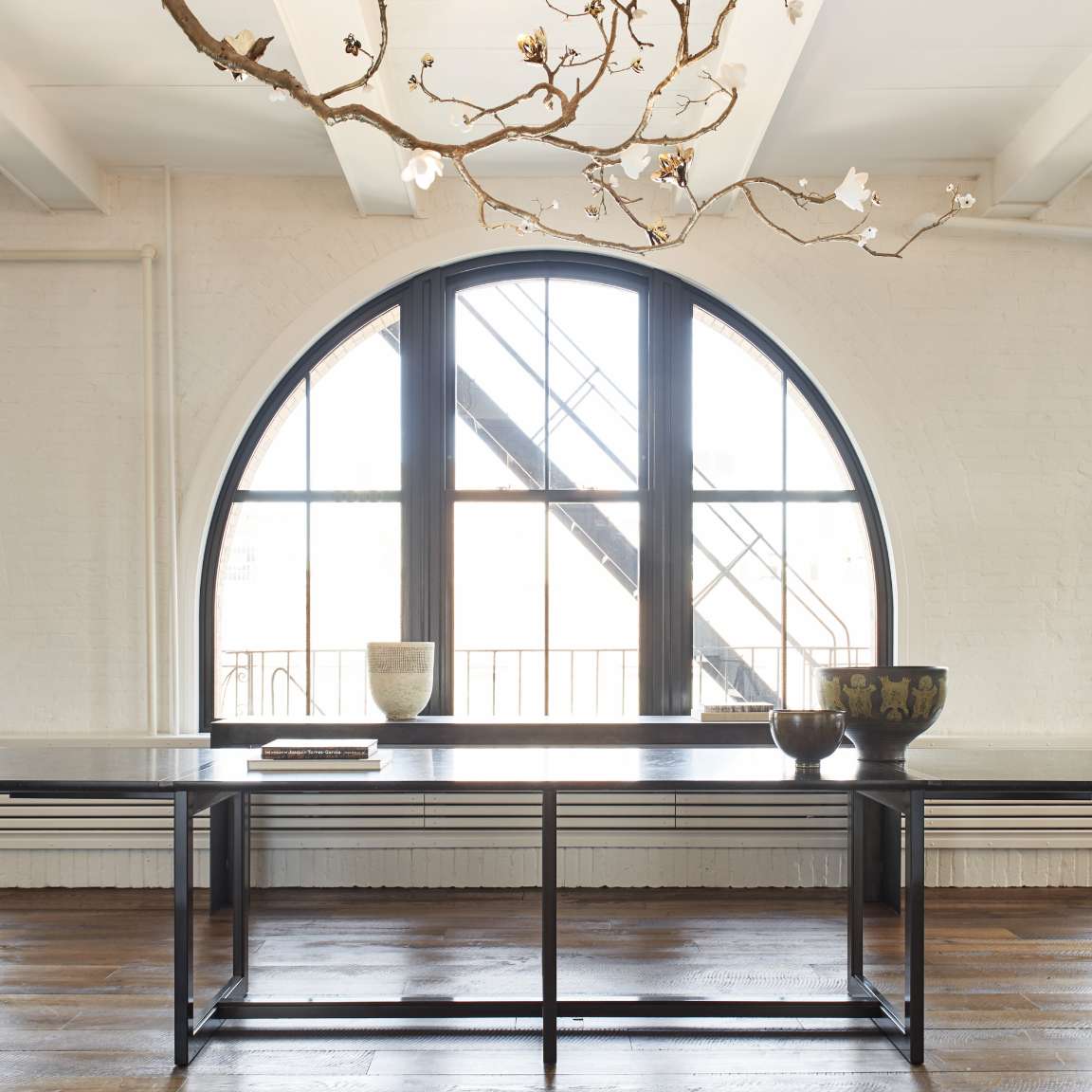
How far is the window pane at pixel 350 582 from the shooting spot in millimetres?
5297

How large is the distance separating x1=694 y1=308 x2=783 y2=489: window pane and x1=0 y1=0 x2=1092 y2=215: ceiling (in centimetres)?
85

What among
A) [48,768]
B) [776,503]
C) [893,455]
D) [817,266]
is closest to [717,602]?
[776,503]

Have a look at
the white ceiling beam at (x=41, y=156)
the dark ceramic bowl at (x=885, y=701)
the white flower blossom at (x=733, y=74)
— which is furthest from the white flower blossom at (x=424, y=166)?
the white ceiling beam at (x=41, y=156)

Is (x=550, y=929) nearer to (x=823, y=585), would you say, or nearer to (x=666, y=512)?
(x=666, y=512)

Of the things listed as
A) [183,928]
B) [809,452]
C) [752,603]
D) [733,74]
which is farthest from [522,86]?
[183,928]

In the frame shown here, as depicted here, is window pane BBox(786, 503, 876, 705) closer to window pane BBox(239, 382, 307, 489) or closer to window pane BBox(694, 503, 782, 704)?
window pane BBox(694, 503, 782, 704)

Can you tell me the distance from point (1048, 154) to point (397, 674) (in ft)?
11.5

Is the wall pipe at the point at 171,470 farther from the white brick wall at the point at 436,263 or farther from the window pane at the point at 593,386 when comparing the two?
the window pane at the point at 593,386

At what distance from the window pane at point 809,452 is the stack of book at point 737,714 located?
1.15m

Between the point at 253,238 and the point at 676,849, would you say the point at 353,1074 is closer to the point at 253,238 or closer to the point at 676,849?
the point at 676,849

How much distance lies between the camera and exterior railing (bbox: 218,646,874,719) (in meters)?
5.32

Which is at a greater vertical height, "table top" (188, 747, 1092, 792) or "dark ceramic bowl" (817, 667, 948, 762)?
"dark ceramic bowl" (817, 667, 948, 762)

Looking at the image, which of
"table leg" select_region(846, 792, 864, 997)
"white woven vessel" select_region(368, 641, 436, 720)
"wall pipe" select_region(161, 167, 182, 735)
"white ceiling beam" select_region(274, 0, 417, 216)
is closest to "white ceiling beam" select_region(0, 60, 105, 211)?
"wall pipe" select_region(161, 167, 182, 735)

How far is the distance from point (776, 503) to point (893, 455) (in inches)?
23.0
